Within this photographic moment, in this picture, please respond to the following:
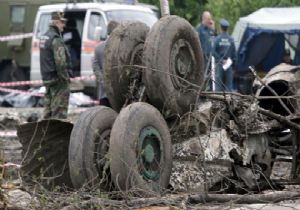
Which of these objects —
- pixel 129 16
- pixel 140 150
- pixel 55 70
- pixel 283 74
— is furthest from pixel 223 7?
pixel 140 150

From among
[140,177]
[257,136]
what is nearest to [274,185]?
[257,136]

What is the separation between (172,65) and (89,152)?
1.05m

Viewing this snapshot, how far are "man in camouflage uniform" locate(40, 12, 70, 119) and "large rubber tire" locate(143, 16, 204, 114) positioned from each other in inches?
195

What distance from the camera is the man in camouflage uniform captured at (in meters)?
12.5

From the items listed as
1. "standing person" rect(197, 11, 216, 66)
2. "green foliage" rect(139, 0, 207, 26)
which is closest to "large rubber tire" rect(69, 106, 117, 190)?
"standing person" rect(197, 11, 216, 66)

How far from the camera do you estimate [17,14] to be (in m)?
23.0

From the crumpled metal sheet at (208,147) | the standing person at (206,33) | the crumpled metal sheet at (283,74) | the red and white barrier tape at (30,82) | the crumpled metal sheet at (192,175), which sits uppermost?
the crumpled metal sheet at (283,74)

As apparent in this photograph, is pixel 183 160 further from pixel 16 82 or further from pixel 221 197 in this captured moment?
pixel 16 82

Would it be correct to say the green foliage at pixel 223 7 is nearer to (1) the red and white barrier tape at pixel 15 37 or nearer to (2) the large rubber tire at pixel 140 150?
(1) the red and white barrier tape at pixel 15 37

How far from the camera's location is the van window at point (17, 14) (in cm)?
2291

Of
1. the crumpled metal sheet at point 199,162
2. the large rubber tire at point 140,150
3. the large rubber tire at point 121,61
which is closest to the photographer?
the large rubber tire at point 140,150

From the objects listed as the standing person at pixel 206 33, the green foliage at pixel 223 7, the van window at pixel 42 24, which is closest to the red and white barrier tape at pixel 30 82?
the van window at pixel 42 24

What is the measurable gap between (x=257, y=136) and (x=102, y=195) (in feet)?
6.22

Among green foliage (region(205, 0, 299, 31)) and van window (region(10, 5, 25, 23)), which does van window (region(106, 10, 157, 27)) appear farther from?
van window (region(10, 5, 25, 23))
